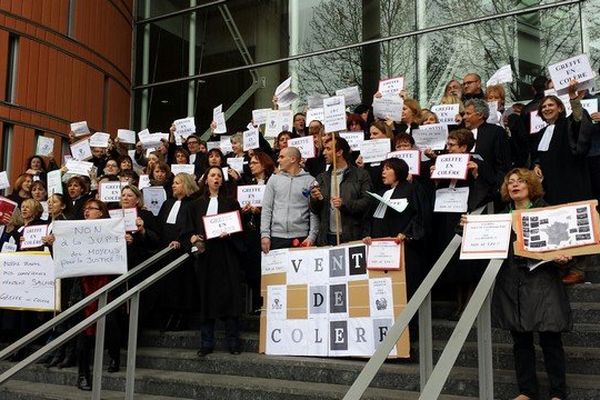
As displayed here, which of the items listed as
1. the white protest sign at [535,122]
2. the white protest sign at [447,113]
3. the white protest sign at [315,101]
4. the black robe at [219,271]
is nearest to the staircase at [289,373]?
the black robe at [219,271]

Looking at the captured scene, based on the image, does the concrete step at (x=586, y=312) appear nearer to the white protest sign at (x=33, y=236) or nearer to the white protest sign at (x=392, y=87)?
the white protest sign at (x=392, y=87)

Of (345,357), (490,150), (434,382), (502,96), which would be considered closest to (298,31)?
(502,96)

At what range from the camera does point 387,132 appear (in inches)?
272

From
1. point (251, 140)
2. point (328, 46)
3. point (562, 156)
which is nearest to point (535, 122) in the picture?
point (562, 156)

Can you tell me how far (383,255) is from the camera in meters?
5.83

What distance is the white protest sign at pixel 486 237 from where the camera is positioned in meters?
4.63

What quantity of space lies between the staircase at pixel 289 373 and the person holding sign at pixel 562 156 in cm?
77

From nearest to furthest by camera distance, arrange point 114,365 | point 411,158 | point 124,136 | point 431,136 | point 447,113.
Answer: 1. point 411,158
2. point 114,365
3. point 431,136
4. point 447,113
5. point 124,136

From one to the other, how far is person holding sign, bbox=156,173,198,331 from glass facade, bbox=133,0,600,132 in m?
6.47

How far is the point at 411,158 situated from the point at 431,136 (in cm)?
42

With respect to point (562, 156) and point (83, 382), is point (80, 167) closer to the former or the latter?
point (83, 382)

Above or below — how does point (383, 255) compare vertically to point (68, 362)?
above

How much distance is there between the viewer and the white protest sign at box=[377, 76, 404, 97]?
27.3ft

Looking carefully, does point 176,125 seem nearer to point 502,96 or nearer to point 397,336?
point 502,96
